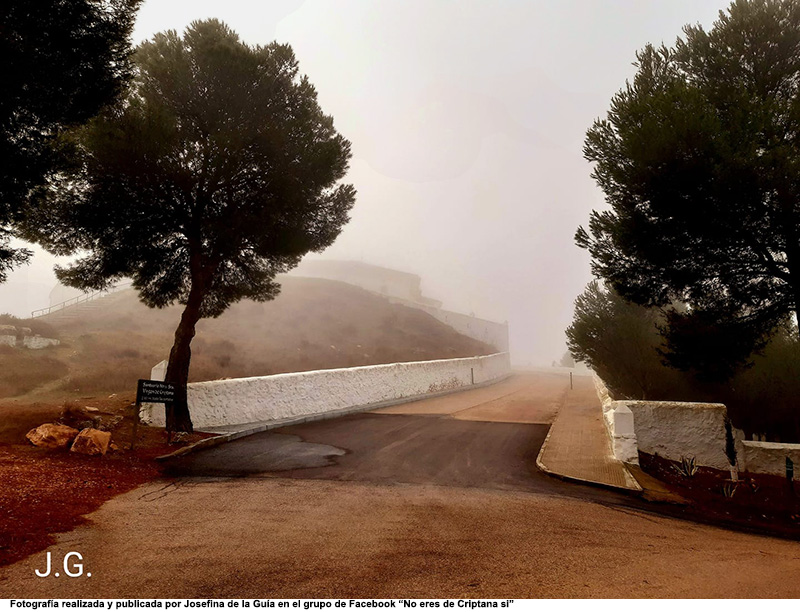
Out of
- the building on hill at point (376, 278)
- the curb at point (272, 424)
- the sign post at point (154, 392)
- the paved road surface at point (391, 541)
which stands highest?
the building on hill at point (376, 278)

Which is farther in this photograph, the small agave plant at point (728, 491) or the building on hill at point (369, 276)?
the building on hill at point (369, 276)

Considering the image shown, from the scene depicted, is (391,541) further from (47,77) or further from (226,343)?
(226,343)

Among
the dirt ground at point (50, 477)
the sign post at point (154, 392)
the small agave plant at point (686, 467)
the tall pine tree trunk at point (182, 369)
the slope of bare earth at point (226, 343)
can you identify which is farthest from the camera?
the slope of bare earth at point (226, 343)

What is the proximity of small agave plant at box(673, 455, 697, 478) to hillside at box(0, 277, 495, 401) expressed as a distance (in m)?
17.1

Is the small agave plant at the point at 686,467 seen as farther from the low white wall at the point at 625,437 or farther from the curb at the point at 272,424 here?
the curb at the point at 272,424

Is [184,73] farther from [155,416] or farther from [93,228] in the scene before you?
[155,416]

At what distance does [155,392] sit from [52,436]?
1974mm

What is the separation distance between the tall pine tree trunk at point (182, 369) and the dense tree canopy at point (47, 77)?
3.71m

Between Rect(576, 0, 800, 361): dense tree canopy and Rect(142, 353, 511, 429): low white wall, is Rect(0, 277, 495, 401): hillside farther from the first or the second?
Rect(576, 0, 800, 361): dense tree canopy

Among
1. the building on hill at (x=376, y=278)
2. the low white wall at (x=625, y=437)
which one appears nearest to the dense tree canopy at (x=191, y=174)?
the low white wall at (x=625, y=437)

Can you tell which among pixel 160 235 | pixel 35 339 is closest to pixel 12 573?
pixel 160 235

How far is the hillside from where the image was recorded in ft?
58.1

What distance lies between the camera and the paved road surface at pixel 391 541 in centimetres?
405
